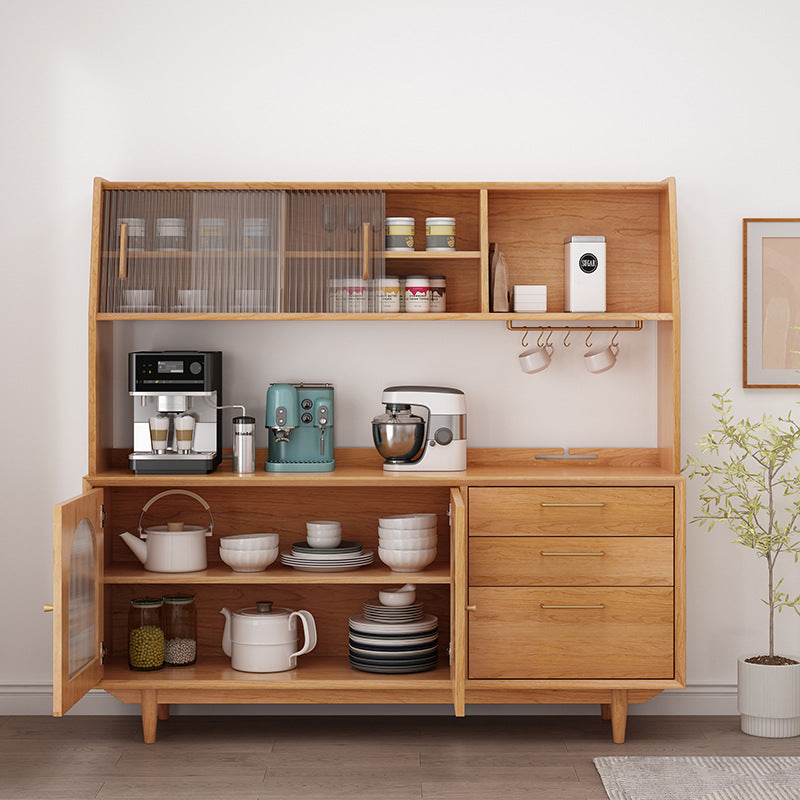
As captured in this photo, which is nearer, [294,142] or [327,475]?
[327,475]

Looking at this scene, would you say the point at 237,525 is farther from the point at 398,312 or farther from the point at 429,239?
the point at 429,239

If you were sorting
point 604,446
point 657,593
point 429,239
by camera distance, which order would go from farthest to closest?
point 604,446 < point 429,239 < point 657,593

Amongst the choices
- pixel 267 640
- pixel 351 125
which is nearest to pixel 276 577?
pixel 267 640

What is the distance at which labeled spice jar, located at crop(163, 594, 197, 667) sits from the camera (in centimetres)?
346

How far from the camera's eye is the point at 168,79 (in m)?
3.68

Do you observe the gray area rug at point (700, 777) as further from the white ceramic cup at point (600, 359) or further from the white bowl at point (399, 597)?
the white ceramic cup at point (600, 359)

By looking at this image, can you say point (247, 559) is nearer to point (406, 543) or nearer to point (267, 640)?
point (267, 640)

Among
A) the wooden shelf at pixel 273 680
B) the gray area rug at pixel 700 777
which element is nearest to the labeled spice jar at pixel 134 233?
the wooden shelf at pixel 273 680

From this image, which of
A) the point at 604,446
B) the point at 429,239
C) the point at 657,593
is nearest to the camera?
the point at 657,593

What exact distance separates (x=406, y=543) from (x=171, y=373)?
954mm

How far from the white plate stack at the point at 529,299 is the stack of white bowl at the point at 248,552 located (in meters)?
1.14

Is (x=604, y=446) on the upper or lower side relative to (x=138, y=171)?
lower

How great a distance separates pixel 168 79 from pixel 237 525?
5.28ft

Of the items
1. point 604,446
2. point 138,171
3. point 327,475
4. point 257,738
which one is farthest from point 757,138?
point 257,738
